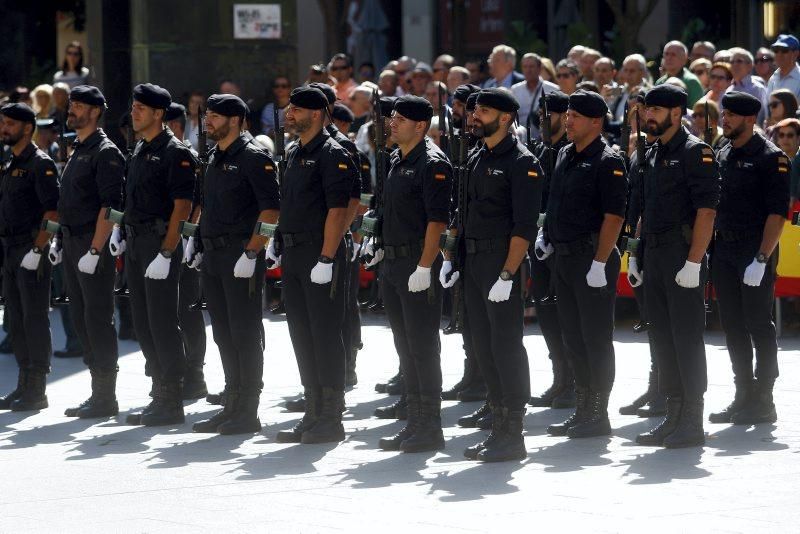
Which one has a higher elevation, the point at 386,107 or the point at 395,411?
the point at 386,107

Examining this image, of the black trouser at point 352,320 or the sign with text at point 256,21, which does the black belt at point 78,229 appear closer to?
the black trouser at point 352,320

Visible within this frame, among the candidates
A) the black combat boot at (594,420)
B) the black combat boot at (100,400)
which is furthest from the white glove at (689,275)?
the black combat boot at (100,400)

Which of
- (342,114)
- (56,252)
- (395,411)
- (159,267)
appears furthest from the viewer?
(342,114)

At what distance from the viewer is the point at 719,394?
11.6 metres

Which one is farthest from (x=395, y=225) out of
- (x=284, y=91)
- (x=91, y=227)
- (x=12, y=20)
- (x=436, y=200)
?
(x=12, y=20)

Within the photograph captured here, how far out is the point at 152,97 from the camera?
11086mm

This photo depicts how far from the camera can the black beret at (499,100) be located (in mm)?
9562

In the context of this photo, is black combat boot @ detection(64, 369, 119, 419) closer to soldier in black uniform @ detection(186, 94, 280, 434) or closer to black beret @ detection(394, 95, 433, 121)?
soldier in black uniform @ detection(186, 94, 280, 434)

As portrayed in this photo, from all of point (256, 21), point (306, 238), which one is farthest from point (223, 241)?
point (256, 21)

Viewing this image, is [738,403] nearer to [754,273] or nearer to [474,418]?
[754,273]

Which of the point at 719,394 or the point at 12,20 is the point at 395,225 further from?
the point at 12,20

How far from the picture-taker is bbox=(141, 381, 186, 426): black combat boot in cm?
1104

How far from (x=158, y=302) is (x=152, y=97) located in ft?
4.19

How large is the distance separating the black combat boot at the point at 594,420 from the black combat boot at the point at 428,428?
0.77 m
